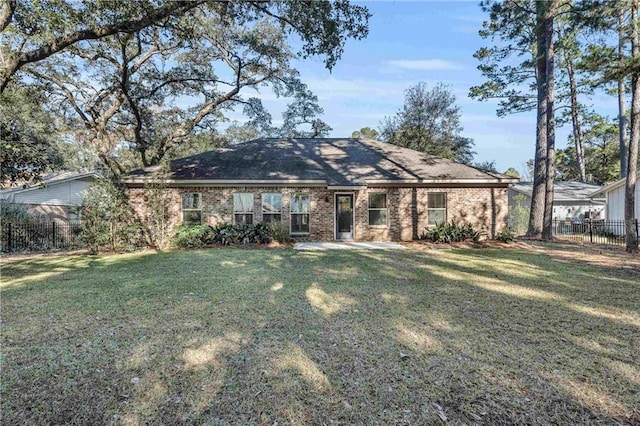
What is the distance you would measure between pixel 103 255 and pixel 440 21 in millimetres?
13805

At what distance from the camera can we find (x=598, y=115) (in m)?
25.9

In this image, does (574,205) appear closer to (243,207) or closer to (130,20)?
(243,207)

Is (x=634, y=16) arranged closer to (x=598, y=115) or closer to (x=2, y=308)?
(x=2, y=308)

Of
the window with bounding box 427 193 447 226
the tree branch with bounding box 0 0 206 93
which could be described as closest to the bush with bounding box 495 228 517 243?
the window with bounding box 427 193 447 226

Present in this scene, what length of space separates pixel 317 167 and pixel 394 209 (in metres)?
3.97

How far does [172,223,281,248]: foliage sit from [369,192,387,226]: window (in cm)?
440

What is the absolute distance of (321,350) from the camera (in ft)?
11.1

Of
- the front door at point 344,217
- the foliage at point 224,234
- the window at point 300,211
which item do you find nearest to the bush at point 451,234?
the front door at point 344,217

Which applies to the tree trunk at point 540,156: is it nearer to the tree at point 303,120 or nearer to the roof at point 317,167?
the roof at point 317,167

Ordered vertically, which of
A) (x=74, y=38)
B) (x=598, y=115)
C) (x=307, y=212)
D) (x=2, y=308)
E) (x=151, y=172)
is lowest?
(x=2, y=308)

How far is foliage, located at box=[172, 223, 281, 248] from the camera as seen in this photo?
11.7m

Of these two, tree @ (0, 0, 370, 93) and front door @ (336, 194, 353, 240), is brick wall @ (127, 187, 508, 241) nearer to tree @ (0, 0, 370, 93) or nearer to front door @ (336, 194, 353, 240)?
front door @ (336, 194, 353, 240)

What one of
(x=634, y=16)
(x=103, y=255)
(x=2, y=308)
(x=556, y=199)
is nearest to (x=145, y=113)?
(x=103, y=255)

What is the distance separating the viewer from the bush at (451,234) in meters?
12.5
